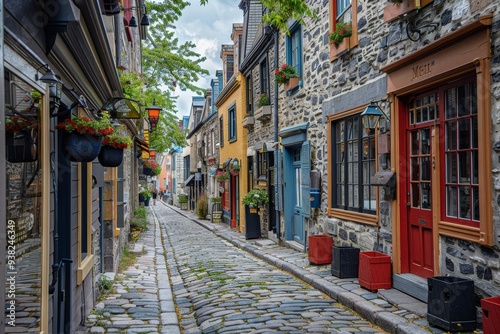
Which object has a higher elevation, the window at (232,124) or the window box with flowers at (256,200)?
the window at (232,124)

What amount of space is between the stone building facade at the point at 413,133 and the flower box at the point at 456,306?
225 millimetres

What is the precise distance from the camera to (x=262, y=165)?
1645 cm

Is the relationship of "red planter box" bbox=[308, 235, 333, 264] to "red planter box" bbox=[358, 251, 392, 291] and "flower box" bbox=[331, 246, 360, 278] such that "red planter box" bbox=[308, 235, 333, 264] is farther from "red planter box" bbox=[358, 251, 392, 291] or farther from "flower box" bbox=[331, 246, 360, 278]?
"red planter box" bbox=[358, 251, 392, 291]

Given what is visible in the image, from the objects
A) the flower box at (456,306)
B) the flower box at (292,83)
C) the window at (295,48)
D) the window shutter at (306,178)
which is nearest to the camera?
the flower box at (456,306)

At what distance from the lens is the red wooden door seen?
680 centimetres

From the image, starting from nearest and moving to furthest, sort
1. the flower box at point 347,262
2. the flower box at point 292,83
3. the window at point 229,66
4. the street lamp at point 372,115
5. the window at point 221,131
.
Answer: the street lamp at point 372,115
the flower box at point 347,262
the flower box at point 292,83
the window at point 221,131
the window at point 229,66

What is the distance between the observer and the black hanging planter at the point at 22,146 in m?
3.06

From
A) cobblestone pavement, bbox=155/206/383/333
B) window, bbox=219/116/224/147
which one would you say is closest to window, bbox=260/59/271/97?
cobblestone pavement, bbox=155/206/383/333

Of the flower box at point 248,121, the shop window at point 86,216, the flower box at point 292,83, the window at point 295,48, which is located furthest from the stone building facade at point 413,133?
the flower box at point 248,121

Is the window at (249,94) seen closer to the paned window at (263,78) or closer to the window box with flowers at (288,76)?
the paned window at (263,78)

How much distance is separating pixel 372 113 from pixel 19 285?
5810 mm

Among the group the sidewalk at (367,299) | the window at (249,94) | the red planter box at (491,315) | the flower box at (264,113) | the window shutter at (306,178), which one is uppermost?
the window at (249,94)

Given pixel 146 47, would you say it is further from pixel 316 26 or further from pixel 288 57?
pixel 316 26

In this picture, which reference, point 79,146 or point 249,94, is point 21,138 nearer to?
point 79,146
